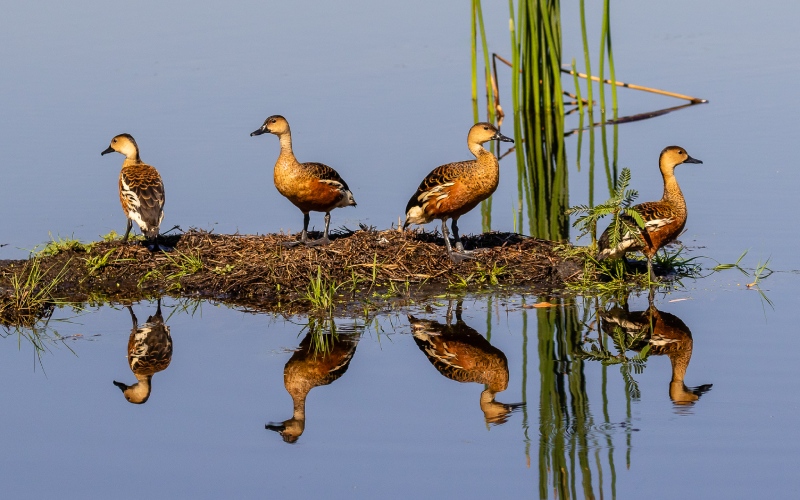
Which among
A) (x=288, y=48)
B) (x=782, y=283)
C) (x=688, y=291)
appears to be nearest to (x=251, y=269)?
(x=688, y=291)

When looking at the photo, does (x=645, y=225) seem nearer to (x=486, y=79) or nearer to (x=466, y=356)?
(x=466, y=356)

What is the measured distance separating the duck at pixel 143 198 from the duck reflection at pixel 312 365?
6.96 feet

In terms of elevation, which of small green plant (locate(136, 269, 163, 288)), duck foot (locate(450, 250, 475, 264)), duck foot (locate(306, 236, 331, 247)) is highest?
duck foot (locate(306, 236, 331, 247))

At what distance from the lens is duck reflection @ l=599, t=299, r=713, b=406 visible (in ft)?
26.1

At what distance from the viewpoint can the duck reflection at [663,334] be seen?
7961 millimetres

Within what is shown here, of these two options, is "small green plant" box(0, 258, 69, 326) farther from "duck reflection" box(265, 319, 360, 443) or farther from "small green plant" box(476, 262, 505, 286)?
"small green plant" box(476, 262, 505, 286)

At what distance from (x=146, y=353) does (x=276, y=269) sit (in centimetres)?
164

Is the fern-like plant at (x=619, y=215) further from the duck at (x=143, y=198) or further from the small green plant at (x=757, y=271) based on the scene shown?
the duck at (x=143, y=198)

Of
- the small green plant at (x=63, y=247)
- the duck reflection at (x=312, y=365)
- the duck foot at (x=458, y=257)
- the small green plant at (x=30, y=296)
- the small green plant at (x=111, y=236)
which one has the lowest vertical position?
the duck reflection at (x=312, y=365)

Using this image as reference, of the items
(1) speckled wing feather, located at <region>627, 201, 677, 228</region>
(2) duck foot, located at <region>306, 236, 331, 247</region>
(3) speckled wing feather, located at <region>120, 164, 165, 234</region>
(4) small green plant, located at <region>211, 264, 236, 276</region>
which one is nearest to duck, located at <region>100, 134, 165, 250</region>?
(3) speckled wing feather, located at <region>120, 164, 165, 234</region>

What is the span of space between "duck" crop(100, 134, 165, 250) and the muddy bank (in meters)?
0.22

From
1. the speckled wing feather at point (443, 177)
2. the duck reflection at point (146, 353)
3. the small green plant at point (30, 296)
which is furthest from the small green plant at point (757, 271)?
the small green plant at point (30, 296)

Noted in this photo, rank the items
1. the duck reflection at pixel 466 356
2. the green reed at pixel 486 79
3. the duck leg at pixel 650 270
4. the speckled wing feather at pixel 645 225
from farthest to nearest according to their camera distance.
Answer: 1. the green reed at pixel 486 79
2. the duck leg at pixel 650 270
3. the speckled wing feather at pixel 645 225
4. the duck reflection at pixel 466 356

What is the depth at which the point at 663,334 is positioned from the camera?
29.6 feet
